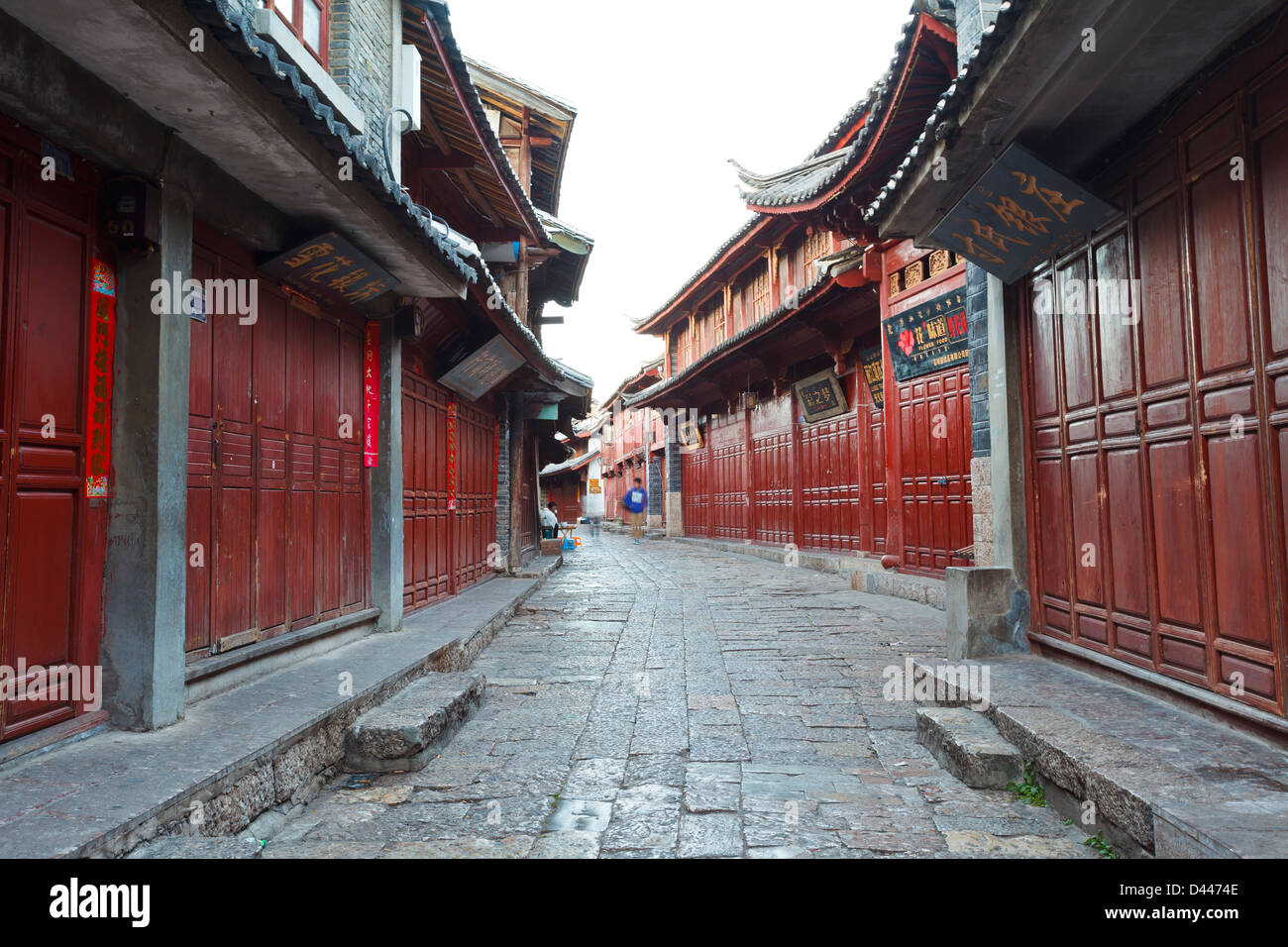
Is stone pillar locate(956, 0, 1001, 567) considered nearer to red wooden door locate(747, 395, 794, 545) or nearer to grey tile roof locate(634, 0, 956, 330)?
grey tile roof locate(634, 0, 956, 330)

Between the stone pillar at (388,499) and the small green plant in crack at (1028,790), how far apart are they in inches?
196

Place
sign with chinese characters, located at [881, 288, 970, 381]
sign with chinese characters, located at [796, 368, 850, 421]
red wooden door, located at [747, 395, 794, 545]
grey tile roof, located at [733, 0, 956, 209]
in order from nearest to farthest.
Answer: grey tile roof, located at [733, 0, 956, 209]
sign with chinese characters, located at [881, 288, 970, 381]
sign with chinese characters, located at [796, 368, 850, 421]
red wooden door, located at [747, 395, 794, 545]

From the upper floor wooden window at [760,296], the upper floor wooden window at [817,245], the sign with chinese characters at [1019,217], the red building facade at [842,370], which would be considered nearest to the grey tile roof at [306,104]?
the sign with chinese characters at [1019,217]

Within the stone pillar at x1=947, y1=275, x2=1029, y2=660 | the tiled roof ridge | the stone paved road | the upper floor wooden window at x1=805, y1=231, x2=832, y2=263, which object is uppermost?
the upper floor wooden window at x1=805, y1=231, x2=832, y2=263

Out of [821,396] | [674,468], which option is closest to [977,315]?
[821,396]

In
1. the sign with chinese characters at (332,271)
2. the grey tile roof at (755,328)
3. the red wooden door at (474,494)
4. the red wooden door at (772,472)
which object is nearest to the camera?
the sign with chinese characters at (332,271)

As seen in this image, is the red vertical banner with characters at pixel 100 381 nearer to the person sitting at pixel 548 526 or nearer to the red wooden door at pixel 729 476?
the red wooden door at pixel 729 476

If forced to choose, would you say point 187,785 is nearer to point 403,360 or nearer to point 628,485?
point 403,360

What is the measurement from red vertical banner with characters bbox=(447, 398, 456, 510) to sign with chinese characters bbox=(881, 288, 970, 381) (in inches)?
231

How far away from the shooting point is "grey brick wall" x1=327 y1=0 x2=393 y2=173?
6.10 meters

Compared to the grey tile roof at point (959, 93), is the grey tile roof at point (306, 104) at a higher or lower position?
lower

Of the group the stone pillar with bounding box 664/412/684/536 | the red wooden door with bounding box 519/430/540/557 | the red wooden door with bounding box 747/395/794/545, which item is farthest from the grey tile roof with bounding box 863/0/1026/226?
the stone pillar with bounding box 664/412/684/536

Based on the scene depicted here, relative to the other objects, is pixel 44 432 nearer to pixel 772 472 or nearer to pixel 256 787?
pixel 256 787

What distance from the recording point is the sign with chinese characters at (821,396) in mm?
13531
